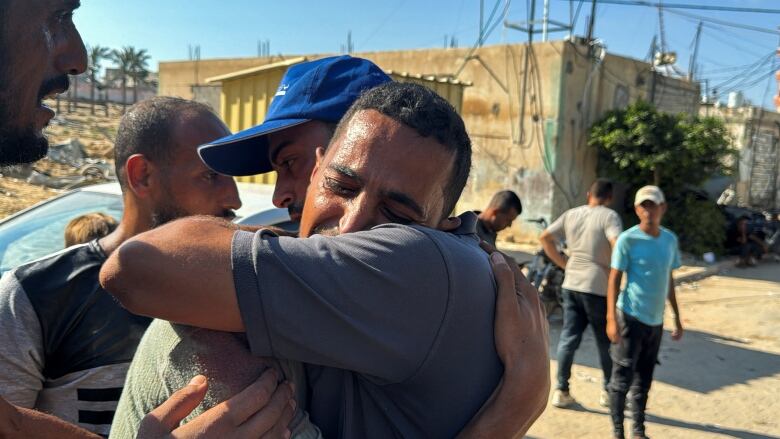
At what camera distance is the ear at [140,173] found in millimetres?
2006

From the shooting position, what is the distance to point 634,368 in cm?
451

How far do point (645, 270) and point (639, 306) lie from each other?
0.29 meters

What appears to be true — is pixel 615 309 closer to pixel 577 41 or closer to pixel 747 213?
pixel 577 41

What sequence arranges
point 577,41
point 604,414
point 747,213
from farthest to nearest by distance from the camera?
point 747,213, point 577,41, point 604,414

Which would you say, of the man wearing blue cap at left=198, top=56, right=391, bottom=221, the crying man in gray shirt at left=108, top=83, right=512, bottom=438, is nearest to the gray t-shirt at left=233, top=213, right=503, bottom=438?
the crying man in gray shirt at left=108, top=83, right=512, bottom=438

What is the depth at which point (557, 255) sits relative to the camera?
6.11 m

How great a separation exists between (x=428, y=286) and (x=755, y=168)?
24.4 metres

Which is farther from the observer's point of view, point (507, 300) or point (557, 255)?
point (557, 255)

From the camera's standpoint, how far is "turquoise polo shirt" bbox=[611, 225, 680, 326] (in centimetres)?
455

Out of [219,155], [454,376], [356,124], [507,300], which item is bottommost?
[454,376]

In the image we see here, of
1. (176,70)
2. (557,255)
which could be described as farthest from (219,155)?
(176,70)

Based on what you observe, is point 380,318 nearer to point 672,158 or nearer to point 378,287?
point 378,287

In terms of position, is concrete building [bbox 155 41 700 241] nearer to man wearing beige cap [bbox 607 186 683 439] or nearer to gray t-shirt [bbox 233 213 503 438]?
man wearing beige cap [bbox 607 186 683 439]

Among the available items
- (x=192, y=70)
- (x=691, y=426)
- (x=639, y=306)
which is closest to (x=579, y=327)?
(x=639, y=306)
